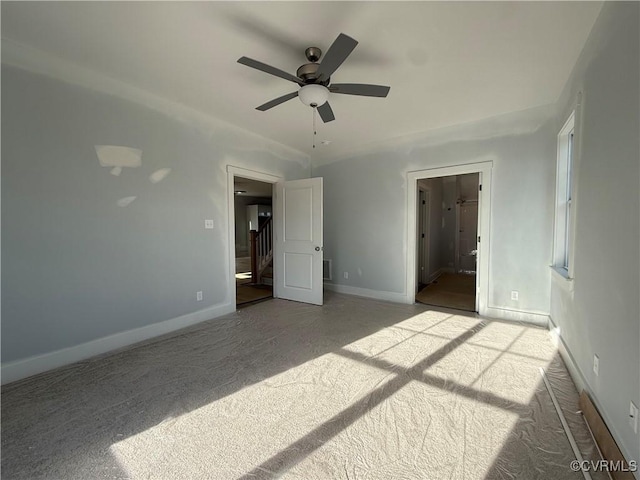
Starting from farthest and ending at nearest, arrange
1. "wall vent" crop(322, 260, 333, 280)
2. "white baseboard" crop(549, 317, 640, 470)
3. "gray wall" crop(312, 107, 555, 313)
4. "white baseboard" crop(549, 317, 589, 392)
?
"wall vent" crop(322, 260, 333, 280), "gray wall" crop(312, 107, 555, 313), "white baseboard" crop(549, 317, 589, 392), "white baseboard" crop(549, 317, 640, 470)

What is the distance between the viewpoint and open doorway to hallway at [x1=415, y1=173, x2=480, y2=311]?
5777 millimetres

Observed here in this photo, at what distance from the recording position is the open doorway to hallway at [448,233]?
578 cm

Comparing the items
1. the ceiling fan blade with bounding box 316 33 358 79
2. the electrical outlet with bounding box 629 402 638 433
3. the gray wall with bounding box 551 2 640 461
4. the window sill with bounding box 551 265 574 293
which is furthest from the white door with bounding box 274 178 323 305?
the electrical outlet with bounding box 629 402 638 433

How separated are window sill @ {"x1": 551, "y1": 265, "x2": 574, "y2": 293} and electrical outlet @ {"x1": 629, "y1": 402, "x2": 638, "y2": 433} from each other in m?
1.26

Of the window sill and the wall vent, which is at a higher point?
the window sill

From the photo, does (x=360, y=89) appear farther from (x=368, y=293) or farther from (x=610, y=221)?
(x=368, y=293)

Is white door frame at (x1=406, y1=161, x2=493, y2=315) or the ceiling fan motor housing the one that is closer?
the ceiling fan motor housing

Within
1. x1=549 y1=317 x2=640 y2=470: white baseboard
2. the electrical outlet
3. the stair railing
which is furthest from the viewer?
the stair railing

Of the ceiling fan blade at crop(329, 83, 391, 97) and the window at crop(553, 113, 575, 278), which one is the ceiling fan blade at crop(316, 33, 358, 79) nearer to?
the ceiling fan blade at crop(329, 83, 391, 97)

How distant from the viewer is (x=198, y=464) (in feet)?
4.58

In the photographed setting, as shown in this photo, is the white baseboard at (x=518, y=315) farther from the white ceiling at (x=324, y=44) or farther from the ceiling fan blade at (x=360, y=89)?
the ceiling fan blade at (x=360, y=89)

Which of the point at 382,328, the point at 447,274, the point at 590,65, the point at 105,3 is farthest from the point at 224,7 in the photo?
the point at 447,274

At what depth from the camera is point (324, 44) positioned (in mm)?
2113

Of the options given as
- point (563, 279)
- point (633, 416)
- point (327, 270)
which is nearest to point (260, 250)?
point (327, 270)
